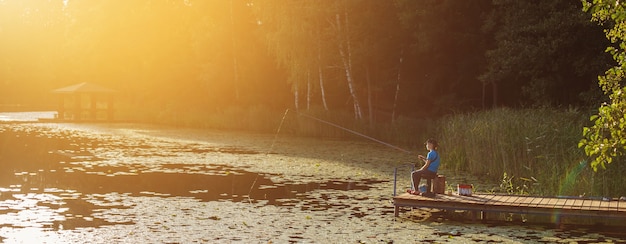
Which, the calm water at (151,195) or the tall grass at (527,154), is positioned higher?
the tall grass at (527,154)

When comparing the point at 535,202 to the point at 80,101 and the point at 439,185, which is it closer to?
the point at 439,185

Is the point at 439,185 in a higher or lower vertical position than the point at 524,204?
higher

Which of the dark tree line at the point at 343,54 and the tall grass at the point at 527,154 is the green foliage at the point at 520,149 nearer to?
the tall grass at the point at 527,154

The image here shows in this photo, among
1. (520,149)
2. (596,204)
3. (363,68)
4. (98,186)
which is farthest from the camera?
(363,68)

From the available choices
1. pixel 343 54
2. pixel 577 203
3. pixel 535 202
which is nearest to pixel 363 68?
pixel 343 54

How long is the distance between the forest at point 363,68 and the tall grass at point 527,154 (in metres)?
0.04

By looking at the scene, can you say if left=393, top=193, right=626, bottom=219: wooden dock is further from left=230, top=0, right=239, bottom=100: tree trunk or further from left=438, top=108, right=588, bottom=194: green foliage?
left=230, top=0, right=239, bottom=100: tree trunk

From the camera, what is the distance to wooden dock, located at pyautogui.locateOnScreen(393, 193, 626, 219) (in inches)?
367

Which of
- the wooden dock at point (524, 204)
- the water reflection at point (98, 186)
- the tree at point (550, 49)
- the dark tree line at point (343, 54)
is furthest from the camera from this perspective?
the dark tree line at point (343, 54)

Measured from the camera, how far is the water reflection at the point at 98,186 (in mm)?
9969

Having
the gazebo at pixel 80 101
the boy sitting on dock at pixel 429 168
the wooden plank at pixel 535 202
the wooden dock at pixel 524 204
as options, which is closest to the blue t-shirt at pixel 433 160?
the boy sitting on dock at pixel 429 168

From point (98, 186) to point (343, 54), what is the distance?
18.5 metres

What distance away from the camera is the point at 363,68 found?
33.8 metres

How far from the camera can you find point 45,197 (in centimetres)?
1153
